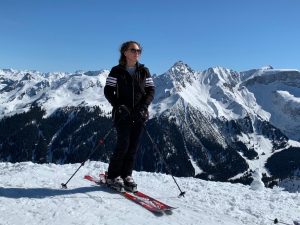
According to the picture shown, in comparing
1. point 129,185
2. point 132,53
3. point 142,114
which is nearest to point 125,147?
point 142,114

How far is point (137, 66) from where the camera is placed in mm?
13281

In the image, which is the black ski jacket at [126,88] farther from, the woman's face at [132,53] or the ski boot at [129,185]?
the ski boot at [129,185]

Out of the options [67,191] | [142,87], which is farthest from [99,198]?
[142,87]

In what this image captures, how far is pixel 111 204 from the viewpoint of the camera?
11.7 m

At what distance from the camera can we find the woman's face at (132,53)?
42.9 ft

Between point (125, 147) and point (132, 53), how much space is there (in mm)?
2787

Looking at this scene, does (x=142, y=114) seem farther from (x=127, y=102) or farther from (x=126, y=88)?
(x=126, y=88)

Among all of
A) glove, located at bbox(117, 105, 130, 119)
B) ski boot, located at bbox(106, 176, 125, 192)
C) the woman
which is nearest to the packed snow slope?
ski boot, located at bbox(106, 176, 125, 192)

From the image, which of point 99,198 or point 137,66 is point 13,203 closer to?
point 99,198

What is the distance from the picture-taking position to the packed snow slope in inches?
407

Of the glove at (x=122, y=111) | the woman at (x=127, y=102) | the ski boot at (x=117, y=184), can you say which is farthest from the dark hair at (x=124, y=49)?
the ski boot at (x=117, y=184)

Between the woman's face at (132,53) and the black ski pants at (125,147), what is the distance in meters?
1.81

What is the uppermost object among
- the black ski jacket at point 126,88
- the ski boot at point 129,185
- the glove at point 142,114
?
the black ski jacket at point 126,88

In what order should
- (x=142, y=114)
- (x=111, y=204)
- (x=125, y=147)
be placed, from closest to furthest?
(x=111, y=204) → (x=142, y=114) → (x=125, y=147)
